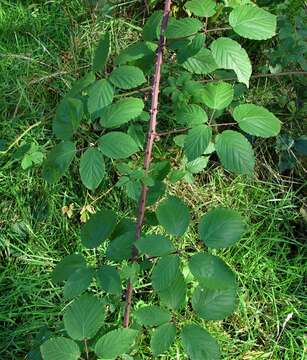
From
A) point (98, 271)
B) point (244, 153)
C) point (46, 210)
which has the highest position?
point (244, 153)

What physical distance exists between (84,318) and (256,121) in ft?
1.74

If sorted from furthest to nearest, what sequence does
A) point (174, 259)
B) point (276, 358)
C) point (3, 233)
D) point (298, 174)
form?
point (298, 174)
point (3, 233)
point (276, 358)
point (174, 259)

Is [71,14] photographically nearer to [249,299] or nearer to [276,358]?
[249,299]

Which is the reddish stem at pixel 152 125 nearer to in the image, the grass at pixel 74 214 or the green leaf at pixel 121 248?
the green leaf at pixel 121 248

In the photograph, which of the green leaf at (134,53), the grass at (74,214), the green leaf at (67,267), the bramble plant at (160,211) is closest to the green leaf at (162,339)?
the bramble plant at (160,211)

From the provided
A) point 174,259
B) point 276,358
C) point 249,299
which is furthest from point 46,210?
point 174,259

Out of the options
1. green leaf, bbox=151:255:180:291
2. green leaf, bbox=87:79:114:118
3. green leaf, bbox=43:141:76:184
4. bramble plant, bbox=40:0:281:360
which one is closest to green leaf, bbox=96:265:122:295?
bramble plant, bbox=40:0:281:360

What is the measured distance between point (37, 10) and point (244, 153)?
1.92 m

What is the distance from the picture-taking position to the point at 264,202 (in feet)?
7.08

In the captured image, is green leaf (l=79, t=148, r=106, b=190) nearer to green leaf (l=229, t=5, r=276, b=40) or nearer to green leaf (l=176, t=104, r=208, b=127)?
green leaf (l=176, t=104, r=208, b=127)

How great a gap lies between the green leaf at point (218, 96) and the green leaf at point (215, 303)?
0.39 metres

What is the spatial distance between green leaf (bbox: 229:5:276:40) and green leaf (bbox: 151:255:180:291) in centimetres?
48

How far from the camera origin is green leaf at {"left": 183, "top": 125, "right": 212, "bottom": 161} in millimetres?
1115

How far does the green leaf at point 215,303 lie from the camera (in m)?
1.13
